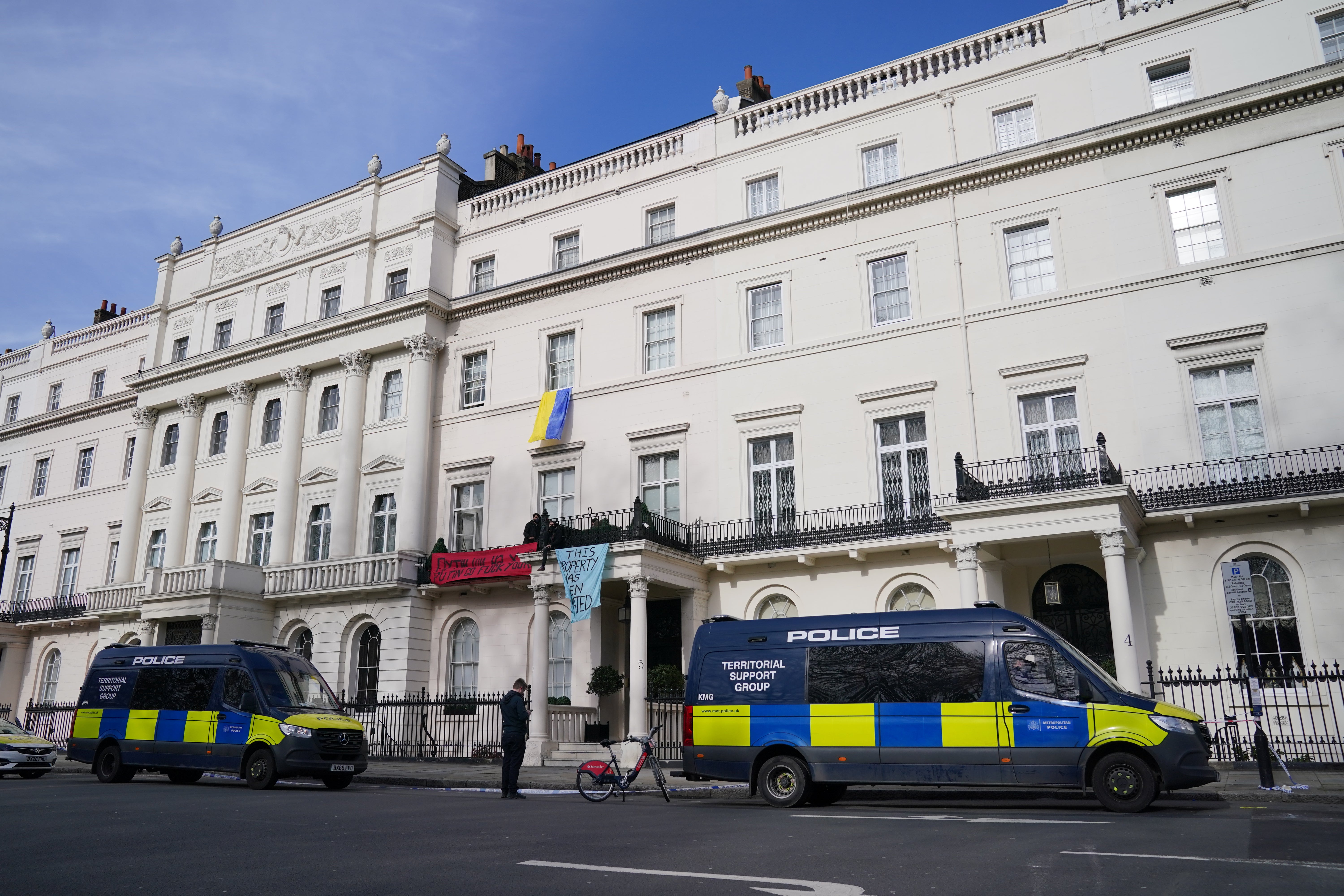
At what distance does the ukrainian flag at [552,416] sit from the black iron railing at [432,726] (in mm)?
7007

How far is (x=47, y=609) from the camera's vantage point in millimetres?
36812

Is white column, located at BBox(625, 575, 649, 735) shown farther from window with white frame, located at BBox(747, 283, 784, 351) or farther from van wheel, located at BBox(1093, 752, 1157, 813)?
van wheel, located at BBox(1093, 752, 1157, 813)

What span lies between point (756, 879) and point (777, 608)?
16.7m

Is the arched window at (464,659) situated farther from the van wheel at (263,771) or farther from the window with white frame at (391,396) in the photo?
the van wheel at (263,771)

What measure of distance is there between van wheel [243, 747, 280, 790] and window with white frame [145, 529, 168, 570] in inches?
855

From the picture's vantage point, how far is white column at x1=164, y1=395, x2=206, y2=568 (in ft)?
108

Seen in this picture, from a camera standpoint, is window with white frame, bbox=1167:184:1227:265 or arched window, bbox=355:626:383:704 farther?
arched window, bbox=355:626:383:704

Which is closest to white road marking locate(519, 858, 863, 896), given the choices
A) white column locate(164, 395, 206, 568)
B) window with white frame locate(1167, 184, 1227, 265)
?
window with white frame locate(1167, 184, 1227, 265)

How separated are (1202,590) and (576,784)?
12.3 meters

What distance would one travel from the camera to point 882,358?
22.8m

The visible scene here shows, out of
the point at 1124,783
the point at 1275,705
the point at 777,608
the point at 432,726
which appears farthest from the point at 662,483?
the point at 1124,783

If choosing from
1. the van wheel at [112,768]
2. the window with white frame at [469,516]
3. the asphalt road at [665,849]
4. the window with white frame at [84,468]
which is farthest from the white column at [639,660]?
the window with white frame at [84,468]

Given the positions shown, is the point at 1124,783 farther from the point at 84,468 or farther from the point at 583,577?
the point at 84,468

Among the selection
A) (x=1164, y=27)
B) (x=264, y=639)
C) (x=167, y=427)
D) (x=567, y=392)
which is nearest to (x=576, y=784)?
(x=567, y=392)
